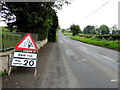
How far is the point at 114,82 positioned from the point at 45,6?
9956mm

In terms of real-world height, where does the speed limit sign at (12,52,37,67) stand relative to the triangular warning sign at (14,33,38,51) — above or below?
below

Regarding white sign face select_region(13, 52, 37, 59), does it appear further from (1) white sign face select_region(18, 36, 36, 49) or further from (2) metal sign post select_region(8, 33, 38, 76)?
(1) white sign face select_region(18, 36, 36, 49)

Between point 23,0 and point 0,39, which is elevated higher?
point 23,0

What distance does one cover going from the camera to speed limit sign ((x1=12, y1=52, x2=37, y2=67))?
16.4 feet

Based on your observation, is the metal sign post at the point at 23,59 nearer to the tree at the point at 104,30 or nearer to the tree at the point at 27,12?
the tree at the point at 27,12

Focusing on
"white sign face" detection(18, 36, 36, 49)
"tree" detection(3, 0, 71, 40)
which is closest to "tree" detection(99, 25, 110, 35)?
"tree" detection(3, 0, 71, 40)

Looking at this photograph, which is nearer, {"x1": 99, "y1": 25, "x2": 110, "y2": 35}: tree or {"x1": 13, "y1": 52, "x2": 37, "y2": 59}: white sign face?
{"x1": 13, "y1": 52, "x2": 37, "y2": 59}: white sign face

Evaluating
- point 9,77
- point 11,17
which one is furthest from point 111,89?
point 11,17

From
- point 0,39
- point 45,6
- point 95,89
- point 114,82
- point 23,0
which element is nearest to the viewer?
point 95,89

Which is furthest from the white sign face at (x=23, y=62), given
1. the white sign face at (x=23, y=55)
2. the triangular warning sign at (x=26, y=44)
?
the triangular warning sign at (x=26, y=44)

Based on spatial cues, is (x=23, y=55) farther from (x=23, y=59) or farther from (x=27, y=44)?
(x=27, y=44)

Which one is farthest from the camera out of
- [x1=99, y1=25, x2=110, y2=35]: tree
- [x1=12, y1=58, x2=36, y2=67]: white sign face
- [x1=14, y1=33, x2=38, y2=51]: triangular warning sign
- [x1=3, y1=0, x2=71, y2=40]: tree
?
[x1=99, y1=25, x2=110, y2=35]: tree

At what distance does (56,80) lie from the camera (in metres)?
4.47

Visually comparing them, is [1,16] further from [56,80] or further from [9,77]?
[56,80]
